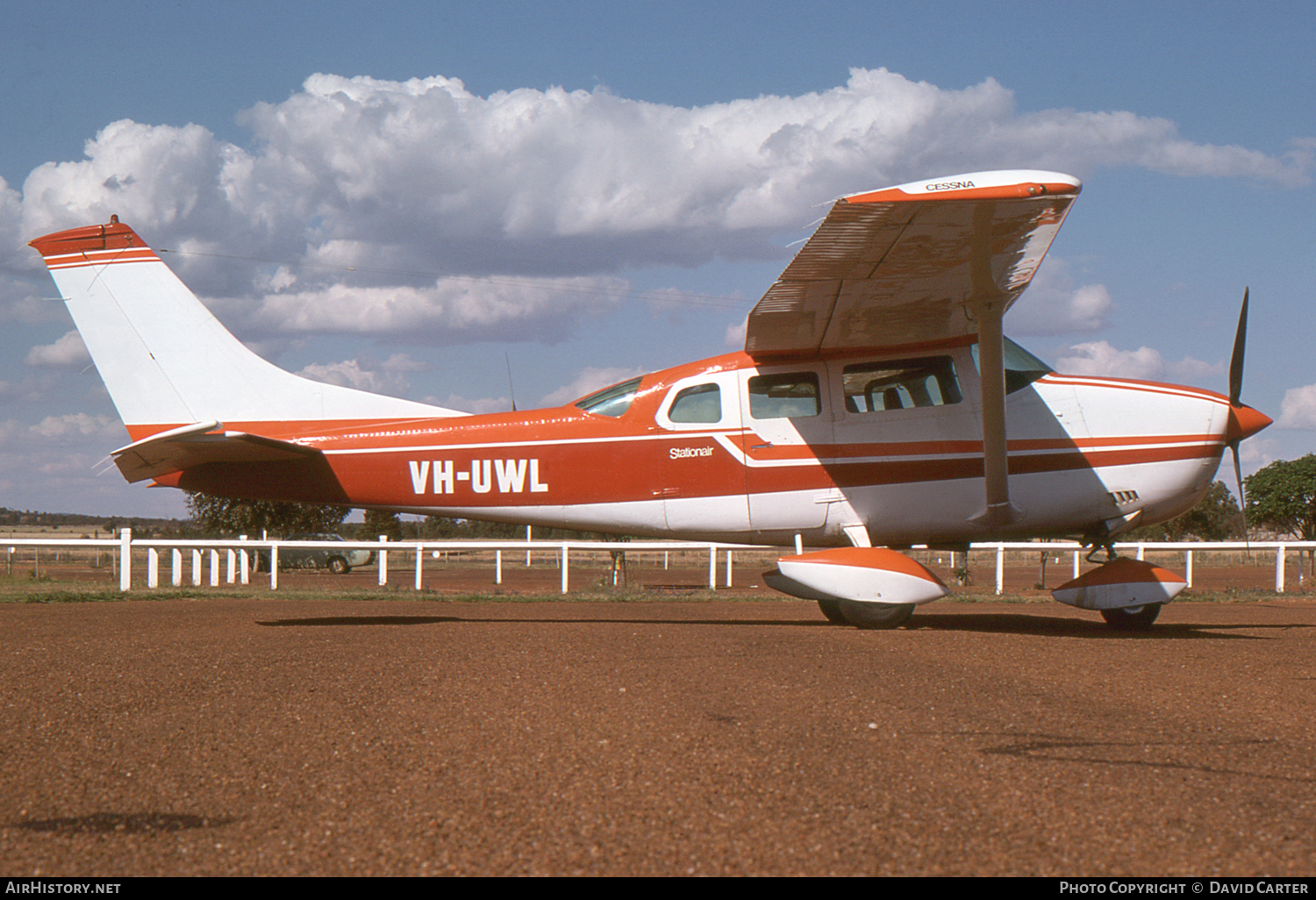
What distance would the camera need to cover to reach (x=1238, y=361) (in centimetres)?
924

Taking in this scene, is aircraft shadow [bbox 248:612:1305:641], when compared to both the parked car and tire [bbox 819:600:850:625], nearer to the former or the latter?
tire [bbox 819:600:850:625]

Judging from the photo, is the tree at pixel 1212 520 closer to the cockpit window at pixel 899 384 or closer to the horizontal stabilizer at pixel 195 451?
the cockpit window at pixel 899 384

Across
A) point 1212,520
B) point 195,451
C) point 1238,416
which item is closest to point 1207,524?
point 1212,520

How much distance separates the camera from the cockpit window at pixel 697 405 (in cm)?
955

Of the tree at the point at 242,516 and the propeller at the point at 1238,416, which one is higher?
the propeller at the point at 1238,416

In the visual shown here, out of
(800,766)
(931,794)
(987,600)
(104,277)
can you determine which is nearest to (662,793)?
(800,766)

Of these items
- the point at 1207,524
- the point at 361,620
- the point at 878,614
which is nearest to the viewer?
the point at 878,614

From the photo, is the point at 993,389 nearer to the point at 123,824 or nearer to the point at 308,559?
the point at 123,824

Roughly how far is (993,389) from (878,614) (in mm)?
2273

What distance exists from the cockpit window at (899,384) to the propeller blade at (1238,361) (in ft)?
8.54

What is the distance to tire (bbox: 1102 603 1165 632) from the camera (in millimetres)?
9250

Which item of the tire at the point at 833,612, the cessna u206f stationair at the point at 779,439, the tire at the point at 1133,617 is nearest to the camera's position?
the cessna u206f stationair at the point at 779,439

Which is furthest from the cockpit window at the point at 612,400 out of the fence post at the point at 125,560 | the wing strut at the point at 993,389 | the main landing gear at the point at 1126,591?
the fence post at the point at 125,560
